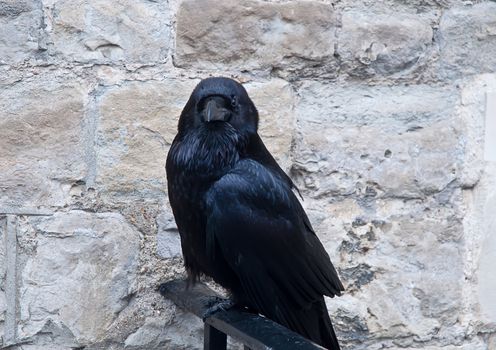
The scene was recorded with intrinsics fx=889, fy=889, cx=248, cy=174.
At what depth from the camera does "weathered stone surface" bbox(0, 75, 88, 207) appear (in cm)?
187

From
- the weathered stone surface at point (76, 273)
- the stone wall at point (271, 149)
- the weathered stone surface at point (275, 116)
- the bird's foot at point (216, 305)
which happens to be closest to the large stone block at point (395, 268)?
the stone wall at point (271, 149)

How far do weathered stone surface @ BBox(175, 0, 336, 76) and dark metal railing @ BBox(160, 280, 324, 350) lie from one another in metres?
0.50

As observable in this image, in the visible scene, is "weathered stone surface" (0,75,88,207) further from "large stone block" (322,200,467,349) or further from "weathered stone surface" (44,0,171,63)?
"large stone block" (322,200,467,349)

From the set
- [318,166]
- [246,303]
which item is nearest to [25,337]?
[246,303]

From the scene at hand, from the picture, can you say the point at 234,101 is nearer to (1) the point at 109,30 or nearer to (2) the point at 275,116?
(2) the point at 275,116

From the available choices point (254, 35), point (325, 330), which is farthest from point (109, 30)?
point (325, 330)

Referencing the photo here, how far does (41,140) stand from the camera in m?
1.88

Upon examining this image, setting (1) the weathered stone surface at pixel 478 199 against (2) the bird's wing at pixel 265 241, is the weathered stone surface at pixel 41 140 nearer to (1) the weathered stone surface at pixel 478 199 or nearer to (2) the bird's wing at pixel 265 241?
(2) the bird's wing at pixel 265 241

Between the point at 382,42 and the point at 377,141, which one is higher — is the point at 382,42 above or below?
above

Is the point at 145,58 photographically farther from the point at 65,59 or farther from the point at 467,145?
the point at 467,145

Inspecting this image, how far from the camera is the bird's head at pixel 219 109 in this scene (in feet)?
5.77

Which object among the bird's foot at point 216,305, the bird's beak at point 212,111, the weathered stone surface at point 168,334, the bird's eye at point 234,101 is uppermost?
the bird's eye at point 234,101

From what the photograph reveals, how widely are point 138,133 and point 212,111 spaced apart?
253 mm

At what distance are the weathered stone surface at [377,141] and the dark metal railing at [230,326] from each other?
0.37m
